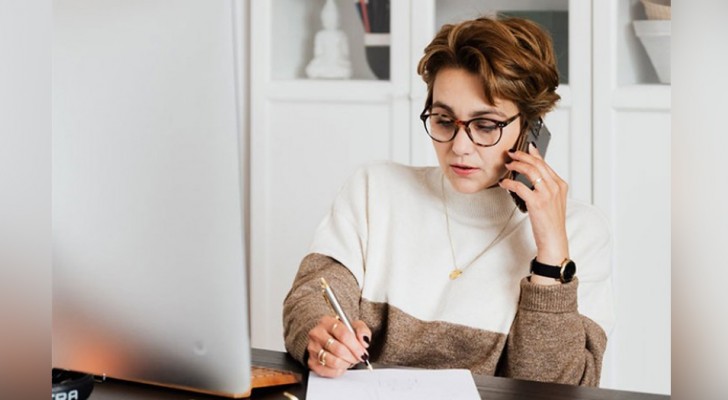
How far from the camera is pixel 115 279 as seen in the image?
72 centimetres

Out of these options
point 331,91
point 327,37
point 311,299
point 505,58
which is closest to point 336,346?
point 311,299

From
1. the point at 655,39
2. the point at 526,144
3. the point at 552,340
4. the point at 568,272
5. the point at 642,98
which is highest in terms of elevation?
the point at 655,39

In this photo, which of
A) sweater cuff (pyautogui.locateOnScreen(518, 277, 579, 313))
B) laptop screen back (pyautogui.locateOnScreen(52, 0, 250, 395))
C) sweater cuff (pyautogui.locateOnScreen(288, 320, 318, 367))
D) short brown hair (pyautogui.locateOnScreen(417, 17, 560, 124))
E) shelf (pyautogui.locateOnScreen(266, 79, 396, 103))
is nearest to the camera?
laptop screen back (pyautogui.locateOnScreen(52, 0, 250, 395))

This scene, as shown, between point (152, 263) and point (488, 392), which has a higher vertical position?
point (152, 263)

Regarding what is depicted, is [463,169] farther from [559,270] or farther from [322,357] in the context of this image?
[322,357]

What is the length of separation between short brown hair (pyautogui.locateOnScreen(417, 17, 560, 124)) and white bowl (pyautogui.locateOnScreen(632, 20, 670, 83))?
1234 millimetres

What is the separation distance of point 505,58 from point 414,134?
53.2 inches

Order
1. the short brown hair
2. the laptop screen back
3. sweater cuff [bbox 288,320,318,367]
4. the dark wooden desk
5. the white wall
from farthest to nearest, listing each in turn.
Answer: the short brown hair < sweater cuff [bbox 288,320,318,367] < the dark wooden desk < the laptop screen back < the white wall

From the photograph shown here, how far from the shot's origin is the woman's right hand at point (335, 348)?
1.14 metres

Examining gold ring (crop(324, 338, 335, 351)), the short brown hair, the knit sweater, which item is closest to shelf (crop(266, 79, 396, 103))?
the knit sweater

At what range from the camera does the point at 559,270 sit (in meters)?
1.42

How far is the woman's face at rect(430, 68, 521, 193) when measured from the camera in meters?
1.55

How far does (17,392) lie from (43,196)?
0.06m

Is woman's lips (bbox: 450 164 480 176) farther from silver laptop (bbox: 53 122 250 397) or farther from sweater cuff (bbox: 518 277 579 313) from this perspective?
silver laptop (bbox: 53 122 250 397)
